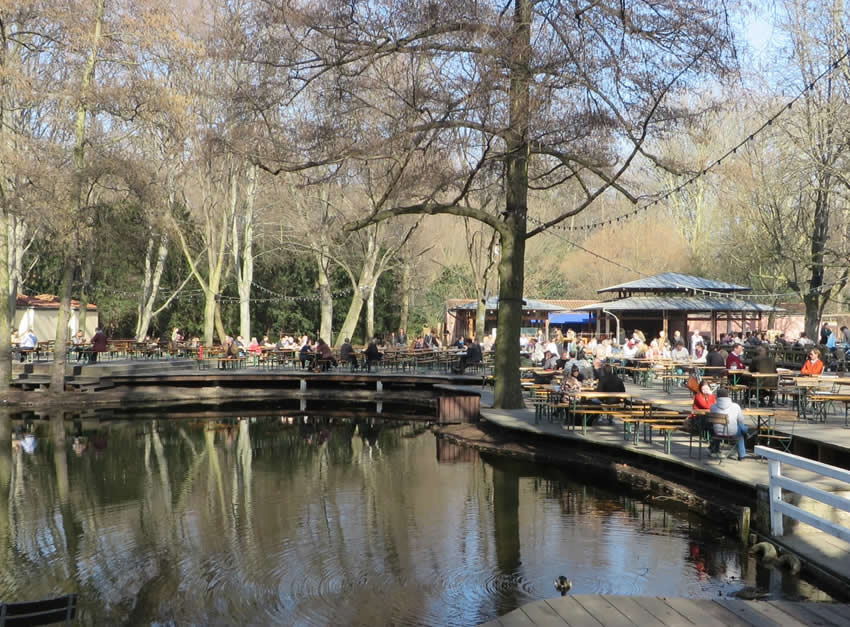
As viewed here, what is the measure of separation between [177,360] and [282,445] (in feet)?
47.6

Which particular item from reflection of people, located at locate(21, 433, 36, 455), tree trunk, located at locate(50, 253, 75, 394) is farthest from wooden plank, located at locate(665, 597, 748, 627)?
tree trunk, located at locate(50, 253, 75, 394)

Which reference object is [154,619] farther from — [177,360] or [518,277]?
[177,360]

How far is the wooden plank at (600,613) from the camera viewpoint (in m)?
6.65

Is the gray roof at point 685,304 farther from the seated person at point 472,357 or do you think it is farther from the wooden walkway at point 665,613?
the wooden walkway at point 665,613

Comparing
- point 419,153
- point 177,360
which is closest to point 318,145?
point 419,153

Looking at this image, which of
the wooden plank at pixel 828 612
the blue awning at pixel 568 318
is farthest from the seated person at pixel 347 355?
the wooden plank at pixel 828 612

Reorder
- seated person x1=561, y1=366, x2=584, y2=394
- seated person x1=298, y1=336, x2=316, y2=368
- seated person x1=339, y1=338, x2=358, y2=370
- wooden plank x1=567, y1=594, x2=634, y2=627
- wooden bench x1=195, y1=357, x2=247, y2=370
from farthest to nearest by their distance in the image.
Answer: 1. wooden bench x1=195, y1=357, x2=247, y2=370
2. seated person x1=298, y1=336, x2=316, y2=368
3. seated person x1=339, y1=338, x2=358, y2=370
4. seated person x1=561, y1=366, x2=584, y2=394
5. wooden plank x1=567, y1=594, x2=634, y2=627

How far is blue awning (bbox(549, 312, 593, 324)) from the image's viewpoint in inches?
1827

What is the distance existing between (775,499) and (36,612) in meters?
7.45

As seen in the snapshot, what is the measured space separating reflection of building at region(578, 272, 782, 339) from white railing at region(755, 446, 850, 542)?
75.3ft

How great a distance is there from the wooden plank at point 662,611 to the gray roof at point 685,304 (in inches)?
1082

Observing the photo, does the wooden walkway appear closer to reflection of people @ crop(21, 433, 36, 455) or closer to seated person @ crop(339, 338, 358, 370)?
reflection of people @ crop(21, 433, 36, 455)

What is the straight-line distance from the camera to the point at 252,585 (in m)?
9.41

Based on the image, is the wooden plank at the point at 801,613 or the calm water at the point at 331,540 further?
the calm water at the point at 331,540
